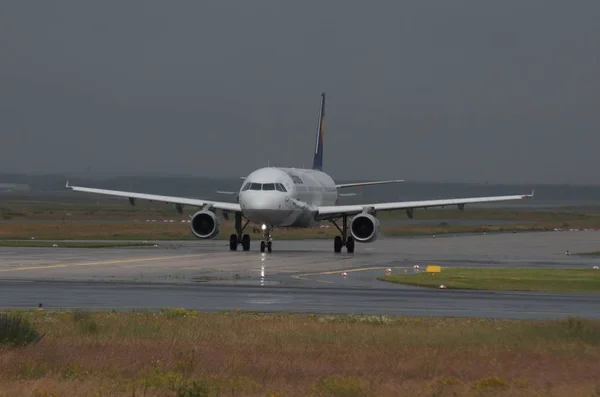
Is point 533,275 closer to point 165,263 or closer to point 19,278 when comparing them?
point 165,263

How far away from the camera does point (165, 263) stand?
49.4 meters

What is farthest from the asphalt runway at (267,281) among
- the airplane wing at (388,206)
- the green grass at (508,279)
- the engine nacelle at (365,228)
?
the airplane wing at (388,206)

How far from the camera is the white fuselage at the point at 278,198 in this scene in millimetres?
59553

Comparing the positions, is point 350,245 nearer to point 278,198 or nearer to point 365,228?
point 365,228

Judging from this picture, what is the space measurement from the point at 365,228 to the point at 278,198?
187 inches

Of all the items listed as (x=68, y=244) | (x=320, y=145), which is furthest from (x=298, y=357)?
(x=320, y=145)

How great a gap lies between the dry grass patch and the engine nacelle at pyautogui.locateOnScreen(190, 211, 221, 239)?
3576cm

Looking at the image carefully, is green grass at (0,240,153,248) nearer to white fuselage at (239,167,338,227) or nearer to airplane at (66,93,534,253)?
airplane at (66,93,534,253)

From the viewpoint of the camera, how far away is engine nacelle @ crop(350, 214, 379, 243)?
60.8m

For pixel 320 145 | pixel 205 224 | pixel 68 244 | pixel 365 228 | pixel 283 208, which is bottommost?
pixel 68 244

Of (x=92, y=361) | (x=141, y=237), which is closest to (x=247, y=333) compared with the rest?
(x=92, y=361)

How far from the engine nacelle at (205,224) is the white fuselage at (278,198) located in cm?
283

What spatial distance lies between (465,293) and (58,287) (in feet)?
39.5

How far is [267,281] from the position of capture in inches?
1585
